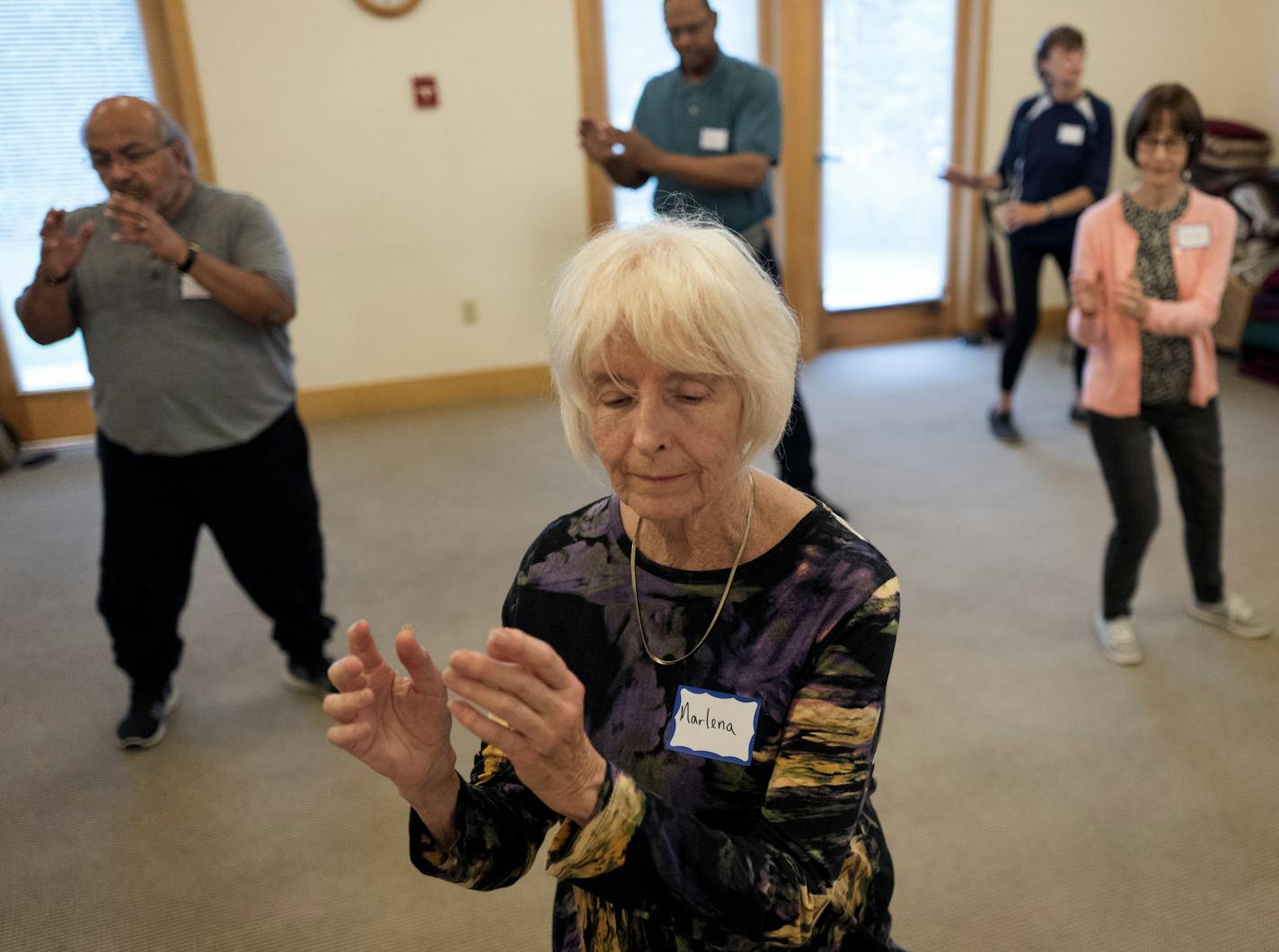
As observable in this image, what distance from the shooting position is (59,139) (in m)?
4.48

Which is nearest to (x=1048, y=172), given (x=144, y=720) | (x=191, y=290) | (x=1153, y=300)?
(x=1153, y=300)

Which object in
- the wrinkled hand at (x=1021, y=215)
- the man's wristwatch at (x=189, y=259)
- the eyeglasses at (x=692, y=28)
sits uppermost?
the eyeglasses at (x=692, y=28)

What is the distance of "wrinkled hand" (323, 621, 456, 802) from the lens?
909 millimetres

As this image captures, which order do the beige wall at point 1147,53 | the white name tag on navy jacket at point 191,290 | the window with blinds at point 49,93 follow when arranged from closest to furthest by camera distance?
the white name tag on navy jacket at point 191,290 < the window with blinds at point 49,93 < the beige wall at point 1147,53

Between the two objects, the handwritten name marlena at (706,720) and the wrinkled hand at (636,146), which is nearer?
the handwritten name marlena at (706,720)

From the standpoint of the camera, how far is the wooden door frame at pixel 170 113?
4430 mm

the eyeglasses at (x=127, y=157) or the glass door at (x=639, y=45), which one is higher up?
the glass door at (x=639, y=45)

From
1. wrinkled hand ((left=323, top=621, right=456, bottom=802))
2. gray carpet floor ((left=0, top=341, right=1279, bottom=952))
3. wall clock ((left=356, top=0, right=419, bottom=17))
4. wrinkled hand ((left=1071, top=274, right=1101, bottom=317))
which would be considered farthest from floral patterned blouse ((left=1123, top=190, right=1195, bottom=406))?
wall clock ((left=356, top=0, right=419, bottom=17))

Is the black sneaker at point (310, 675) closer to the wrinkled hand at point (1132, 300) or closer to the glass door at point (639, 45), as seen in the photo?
the wrinkled hand at point (1132, 300)

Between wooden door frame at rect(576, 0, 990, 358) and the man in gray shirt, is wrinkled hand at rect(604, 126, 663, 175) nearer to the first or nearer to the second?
the man in gray shirt

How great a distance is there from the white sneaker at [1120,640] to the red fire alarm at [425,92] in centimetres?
383

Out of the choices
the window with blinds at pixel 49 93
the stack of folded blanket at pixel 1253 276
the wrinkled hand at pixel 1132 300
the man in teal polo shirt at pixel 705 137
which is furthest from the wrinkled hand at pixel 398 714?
the stack of folded blanket at pixel 1253 276

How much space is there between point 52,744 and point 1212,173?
6132mm

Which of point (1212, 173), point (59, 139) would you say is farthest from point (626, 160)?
point (1212, 173)
